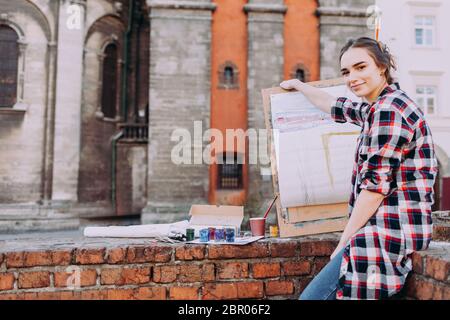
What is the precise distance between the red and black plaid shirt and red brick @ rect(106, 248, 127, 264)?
1233 millimetres

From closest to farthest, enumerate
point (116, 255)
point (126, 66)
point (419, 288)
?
point (419, 288) → point (116, 255) → point (126, 66)

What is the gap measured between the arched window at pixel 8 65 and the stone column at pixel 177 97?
4896 mm

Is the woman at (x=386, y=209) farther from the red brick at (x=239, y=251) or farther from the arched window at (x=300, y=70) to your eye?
the arched window at (x=300, y=70)

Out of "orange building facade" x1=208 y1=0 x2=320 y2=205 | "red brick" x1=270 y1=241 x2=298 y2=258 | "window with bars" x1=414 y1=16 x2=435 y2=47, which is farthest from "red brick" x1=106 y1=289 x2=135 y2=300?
"window with bars" x1=414 y1=16 x2=435 y2=47

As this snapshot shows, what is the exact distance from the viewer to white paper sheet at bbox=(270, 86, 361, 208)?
2.99 meters

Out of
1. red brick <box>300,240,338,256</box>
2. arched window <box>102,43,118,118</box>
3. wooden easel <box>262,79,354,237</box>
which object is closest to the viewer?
red brick <box>300,240,338,256</box>

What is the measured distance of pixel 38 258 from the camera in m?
2.37

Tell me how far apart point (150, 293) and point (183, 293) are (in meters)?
0.19

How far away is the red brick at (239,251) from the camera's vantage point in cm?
253

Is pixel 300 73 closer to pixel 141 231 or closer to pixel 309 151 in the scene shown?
pixel 309 151

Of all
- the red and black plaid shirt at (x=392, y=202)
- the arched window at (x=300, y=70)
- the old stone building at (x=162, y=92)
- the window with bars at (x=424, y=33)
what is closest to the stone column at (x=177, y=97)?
the old stone building at (x=162, y=92)

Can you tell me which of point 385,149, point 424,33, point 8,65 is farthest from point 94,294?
point 424,33

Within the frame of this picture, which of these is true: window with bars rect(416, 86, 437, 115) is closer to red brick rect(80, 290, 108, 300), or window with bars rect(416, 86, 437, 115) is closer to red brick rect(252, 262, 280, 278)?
red brick rect(252, 262, 280, 278)
